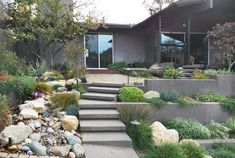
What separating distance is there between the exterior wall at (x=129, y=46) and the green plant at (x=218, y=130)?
951 centimetres

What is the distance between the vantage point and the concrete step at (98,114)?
7.11 metres

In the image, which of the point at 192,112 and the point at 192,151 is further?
the point at 192,112

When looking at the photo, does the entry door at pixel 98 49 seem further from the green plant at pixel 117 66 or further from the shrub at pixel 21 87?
the shrub at pixel 21 87

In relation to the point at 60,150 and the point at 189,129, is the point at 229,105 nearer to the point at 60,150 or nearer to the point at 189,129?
the point at 189,129

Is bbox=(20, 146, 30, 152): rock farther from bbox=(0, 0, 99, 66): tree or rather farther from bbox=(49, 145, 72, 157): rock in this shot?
bbox=(0, 0, 99, 66): tree

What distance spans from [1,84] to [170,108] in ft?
14.9

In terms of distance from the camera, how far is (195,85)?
9234mm

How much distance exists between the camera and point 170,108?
8.12m

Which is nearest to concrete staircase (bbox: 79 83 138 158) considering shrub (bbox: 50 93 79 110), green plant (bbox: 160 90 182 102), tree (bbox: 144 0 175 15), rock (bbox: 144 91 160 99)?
shrub (bbox: 50 93 79 110)

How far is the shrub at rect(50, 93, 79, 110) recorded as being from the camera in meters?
7.53

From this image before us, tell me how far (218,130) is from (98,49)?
9874 mm

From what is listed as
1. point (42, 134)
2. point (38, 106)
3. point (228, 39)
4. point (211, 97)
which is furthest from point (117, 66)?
point (42, 134)

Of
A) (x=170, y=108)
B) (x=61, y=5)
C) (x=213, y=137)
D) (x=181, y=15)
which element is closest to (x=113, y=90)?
(x=170, y=108)

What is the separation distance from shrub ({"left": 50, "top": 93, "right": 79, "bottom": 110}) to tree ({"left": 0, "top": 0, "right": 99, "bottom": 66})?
15.9ft
